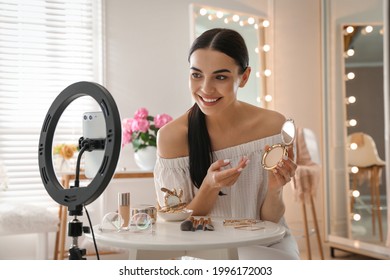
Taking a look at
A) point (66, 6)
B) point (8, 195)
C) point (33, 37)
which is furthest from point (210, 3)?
point (8, 195)

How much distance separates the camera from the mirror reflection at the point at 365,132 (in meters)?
1.93

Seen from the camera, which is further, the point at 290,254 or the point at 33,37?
the point at 33,37

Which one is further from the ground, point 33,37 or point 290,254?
point 33,37

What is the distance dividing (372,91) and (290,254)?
104 cm

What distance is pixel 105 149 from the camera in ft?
2.57

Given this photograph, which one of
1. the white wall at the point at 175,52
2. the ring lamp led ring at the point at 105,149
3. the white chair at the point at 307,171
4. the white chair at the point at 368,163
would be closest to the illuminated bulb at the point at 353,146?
the white chair at the point at 368,163

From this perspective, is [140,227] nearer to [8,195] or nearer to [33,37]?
[8,195]

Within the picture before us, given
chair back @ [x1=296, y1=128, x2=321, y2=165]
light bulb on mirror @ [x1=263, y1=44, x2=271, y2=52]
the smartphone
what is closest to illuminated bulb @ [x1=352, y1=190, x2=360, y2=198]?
chair back @ [x1=296, y1=128, x2=321, y2=165]

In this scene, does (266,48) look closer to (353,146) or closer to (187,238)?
(187,238)

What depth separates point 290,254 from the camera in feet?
3.82

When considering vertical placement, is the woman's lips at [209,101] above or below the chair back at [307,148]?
above

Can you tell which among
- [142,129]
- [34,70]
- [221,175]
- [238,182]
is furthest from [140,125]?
[221,175]

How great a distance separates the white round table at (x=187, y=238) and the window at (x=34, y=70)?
419 millimetres

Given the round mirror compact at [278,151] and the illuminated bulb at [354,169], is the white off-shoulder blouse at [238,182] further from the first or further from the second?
the illuminated bulb at [354,169]
